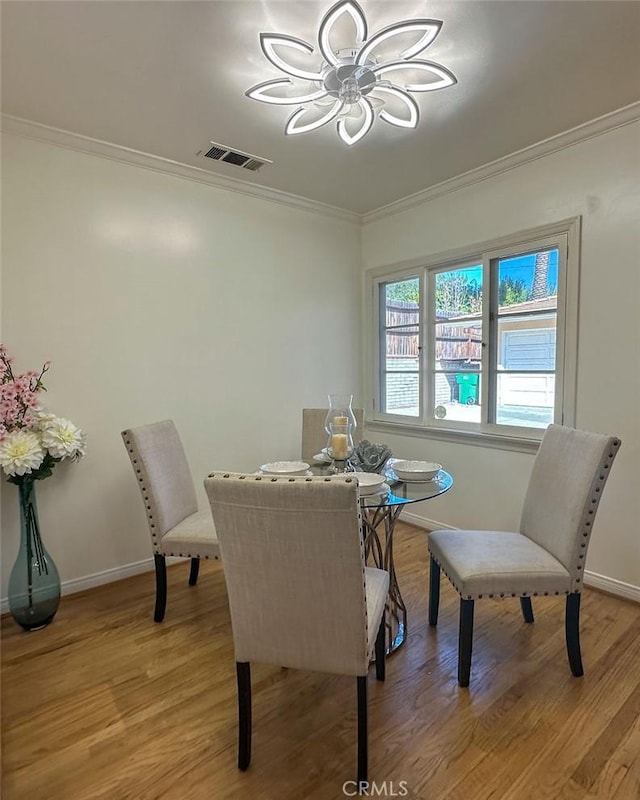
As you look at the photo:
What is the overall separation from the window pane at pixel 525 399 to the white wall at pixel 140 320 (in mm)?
1465

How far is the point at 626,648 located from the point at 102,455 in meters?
2.99

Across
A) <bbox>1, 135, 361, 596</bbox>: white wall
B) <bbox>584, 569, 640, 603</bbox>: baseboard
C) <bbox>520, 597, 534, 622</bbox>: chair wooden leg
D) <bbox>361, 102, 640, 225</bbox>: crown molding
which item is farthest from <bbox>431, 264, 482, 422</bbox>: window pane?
<bbox>520, 597, 534, 622</bbox>: chair wooden leg

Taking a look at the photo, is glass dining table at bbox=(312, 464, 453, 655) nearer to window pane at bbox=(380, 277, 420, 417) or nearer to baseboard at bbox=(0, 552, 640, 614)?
baseboard at bbox=(0, 552, 640, 614)

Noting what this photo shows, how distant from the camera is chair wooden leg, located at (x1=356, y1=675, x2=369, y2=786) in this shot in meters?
1.38

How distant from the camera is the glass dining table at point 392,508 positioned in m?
1.83

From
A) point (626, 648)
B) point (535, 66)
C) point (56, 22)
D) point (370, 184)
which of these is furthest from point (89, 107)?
point (626, 648)

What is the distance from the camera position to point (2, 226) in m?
2.35

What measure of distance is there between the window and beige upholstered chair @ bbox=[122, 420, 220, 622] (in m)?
1.99

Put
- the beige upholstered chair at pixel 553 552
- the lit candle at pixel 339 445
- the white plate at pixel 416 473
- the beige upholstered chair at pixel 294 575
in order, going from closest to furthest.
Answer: the beige upholstered chair at pixel 294 575
the beige upholstered chair at pixel 553 552
the white plate at pixel 416 473
the lit candle at pixel 339 445

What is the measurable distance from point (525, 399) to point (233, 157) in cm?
248

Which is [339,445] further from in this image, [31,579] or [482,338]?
[31,579]

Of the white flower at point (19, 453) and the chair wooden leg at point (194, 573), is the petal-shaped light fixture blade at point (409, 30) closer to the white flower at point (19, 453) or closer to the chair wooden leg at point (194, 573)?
the white flower at point (19, 453)

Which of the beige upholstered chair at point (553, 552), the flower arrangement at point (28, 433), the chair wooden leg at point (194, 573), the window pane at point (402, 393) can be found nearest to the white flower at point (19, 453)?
the flower arrangement at point (28, 433)

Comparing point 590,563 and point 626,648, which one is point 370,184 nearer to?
point 590,563
